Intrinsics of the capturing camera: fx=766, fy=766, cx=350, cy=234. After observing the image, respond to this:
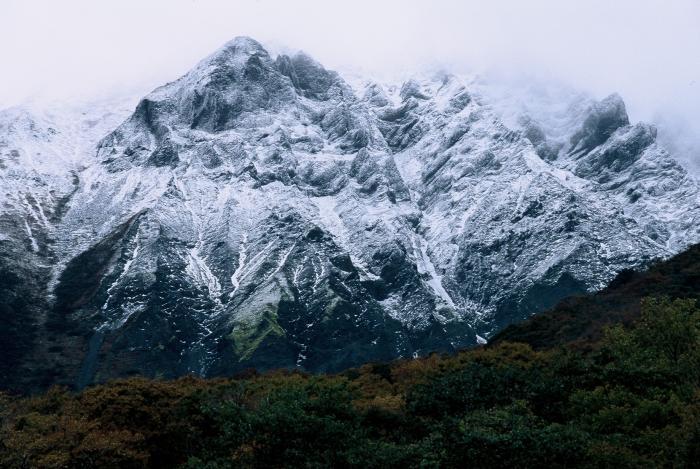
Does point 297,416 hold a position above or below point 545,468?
above

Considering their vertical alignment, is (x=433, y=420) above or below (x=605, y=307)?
below

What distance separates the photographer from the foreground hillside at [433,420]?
57.0m

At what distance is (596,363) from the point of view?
83125 millimetres

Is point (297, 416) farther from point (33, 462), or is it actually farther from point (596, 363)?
point (596, 363)

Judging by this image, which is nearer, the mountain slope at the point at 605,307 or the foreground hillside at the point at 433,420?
the foreground hillside at the point at 433,420

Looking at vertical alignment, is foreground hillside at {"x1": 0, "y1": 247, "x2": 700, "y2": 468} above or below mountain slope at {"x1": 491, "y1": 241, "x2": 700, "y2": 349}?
below

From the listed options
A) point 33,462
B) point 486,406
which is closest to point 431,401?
point 486,406

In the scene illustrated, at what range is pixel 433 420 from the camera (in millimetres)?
76062

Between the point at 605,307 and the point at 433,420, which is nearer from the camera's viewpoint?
the point at 433,420

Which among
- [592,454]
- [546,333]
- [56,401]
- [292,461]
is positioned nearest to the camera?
[592,454]

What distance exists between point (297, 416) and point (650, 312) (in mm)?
40107

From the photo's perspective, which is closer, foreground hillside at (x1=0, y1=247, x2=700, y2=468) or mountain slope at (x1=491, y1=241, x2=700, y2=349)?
foreground hillside at (x1=0, y1=247, x2=700, y2=468)

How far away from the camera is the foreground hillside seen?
57.0 metres

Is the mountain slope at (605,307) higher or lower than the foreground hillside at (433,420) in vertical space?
higher
